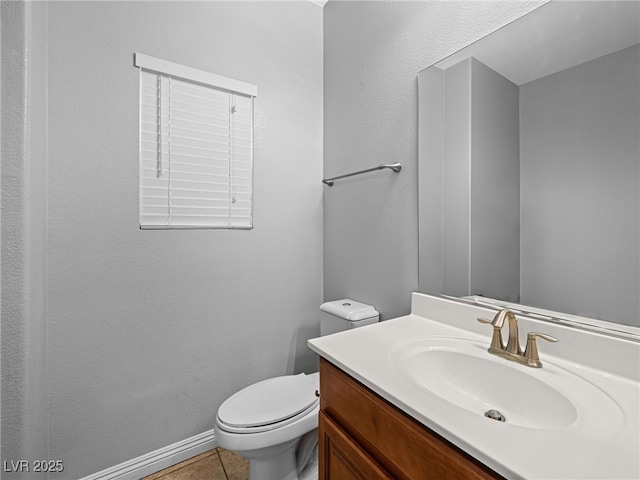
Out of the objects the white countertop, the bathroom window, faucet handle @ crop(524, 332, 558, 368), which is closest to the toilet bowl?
the white countertop

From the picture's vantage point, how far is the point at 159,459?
4.62ft

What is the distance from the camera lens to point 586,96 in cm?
78

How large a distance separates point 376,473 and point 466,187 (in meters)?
0.94

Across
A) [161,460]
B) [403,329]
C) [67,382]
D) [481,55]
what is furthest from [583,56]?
[161,460]

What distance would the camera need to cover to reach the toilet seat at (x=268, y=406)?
1.14 meters

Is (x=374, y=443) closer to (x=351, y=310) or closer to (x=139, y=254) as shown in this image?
(x=351, y=310)

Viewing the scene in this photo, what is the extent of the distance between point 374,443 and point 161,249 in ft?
4.07

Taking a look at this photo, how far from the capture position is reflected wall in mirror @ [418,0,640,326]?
74 centimetres

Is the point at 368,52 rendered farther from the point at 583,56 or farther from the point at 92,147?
the point at 92,147

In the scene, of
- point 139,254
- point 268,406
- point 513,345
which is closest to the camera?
point 513,345

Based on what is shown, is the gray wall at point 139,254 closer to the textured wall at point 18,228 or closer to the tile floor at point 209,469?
the textured wall at point 18,228

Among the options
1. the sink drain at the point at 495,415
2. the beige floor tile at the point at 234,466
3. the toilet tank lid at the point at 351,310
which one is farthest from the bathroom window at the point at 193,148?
the sink drain at the point at 495,415

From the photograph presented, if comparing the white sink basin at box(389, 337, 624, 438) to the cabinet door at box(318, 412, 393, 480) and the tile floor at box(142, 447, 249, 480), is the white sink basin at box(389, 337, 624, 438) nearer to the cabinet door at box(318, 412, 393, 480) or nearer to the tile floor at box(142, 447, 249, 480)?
the cabinet door at box(318, 412, 393, 480)

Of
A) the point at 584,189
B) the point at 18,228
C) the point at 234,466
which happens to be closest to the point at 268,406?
the point at 234,466
